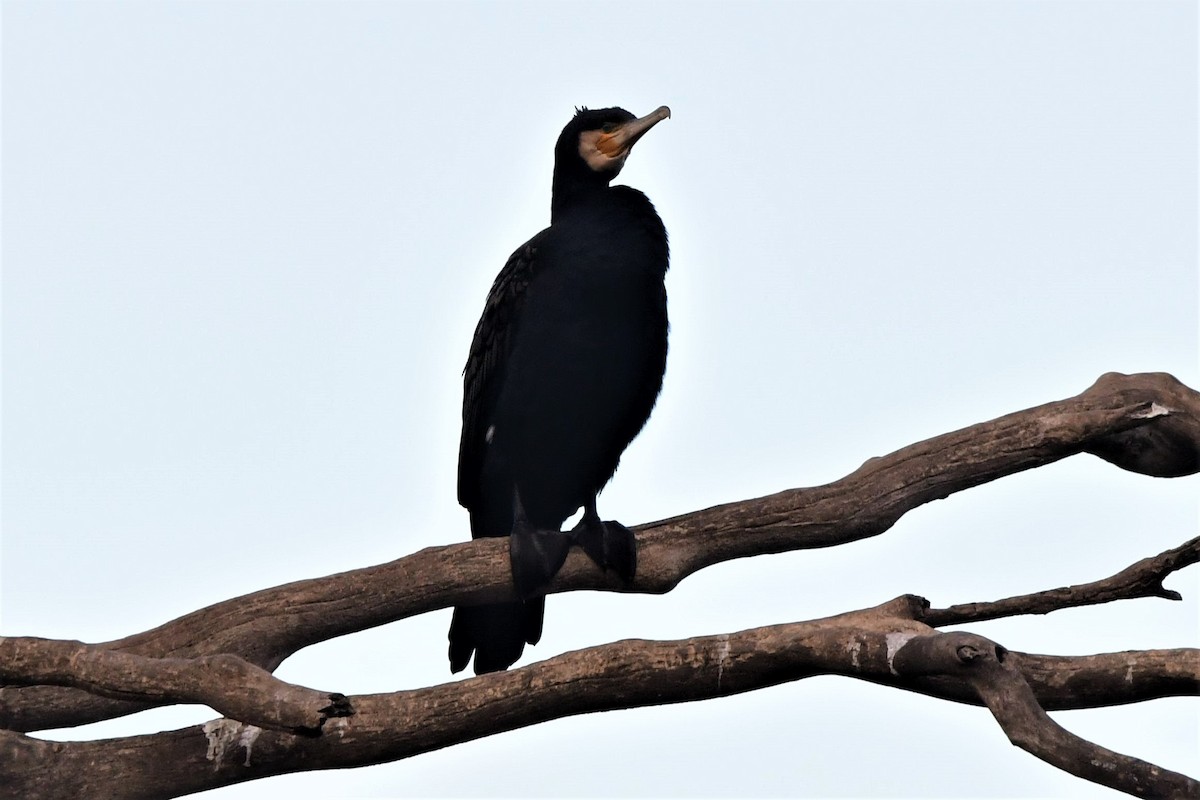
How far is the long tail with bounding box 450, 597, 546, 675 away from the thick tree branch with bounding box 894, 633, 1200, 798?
1531mm

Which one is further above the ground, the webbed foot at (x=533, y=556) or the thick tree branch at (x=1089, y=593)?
the webbed foot at (x=533, y=556)

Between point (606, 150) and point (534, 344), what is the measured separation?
0.90m

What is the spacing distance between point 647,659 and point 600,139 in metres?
2.29

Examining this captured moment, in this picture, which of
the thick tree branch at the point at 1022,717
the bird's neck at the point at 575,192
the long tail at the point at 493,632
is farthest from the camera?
the bird's neck at the point at 575,192

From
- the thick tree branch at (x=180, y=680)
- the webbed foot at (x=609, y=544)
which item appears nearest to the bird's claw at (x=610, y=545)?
the webbed foot at (x=609, y=544)

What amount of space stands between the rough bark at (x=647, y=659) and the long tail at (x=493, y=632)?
12.5 inches

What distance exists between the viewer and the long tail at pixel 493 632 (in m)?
4.77

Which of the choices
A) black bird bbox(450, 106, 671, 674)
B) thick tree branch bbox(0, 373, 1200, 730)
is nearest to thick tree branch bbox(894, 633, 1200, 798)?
thick tree branch bbox(0, 373, 1200, 730)

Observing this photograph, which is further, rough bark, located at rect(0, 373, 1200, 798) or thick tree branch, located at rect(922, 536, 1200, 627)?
thick tree branch, located at rect(922, 536, 1200, 627)

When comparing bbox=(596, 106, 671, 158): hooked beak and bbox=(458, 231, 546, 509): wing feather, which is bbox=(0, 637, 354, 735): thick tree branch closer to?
bbox=(458, 231, 546, 509): wing feather

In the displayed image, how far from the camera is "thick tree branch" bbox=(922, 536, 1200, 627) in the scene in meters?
3.82

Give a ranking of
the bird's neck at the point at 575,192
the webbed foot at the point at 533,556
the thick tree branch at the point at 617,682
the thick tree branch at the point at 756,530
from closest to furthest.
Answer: the thick tree branch at the point at 617,682 → the thick tree branch at the point at 756,530 → the webbed foot at the point at 533,556 → the bird's neck at the point at 575,192

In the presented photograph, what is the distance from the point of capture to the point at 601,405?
4.94 meters

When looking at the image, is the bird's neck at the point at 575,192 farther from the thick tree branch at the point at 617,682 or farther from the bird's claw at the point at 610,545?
the thick tree branch at the point at 617,682
